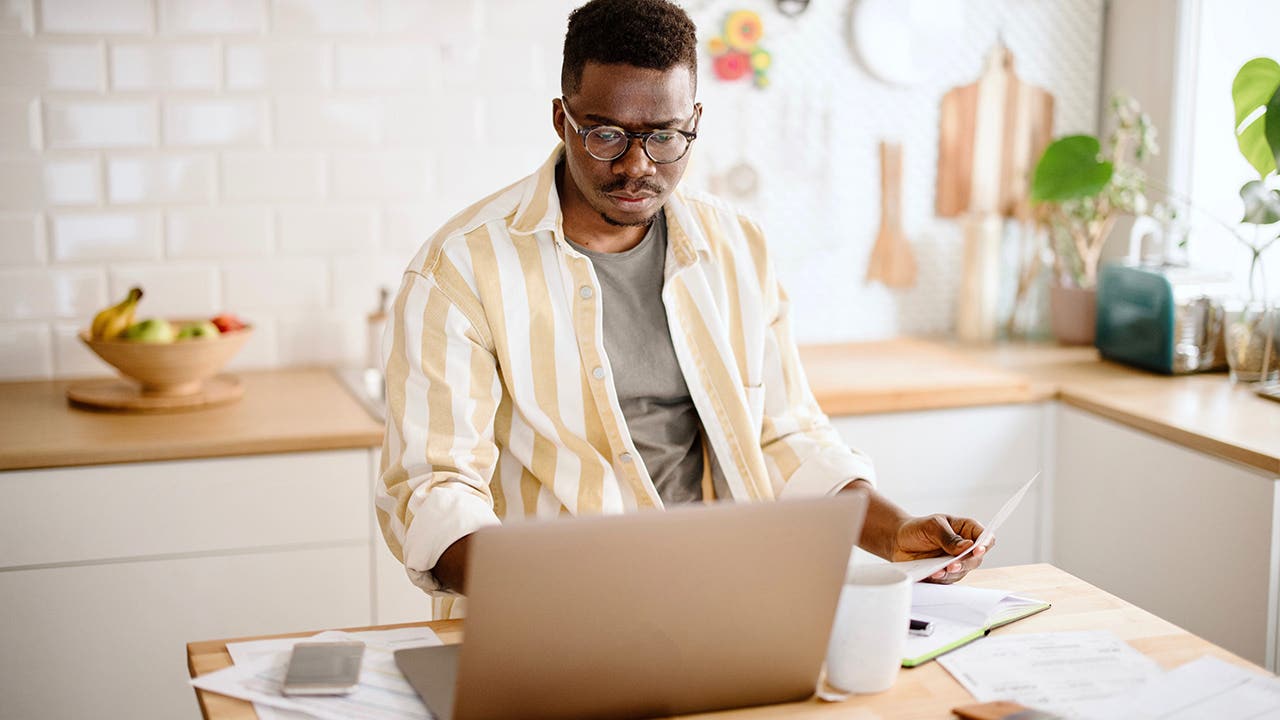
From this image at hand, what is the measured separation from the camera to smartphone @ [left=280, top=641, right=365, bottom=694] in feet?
4.06

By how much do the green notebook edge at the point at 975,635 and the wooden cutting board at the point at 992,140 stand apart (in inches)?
73.1

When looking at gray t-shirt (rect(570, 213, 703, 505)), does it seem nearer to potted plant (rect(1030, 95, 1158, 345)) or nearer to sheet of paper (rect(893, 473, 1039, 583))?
sheet of paper (rect(893, 473, 1039, 583))

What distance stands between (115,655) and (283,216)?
99 cm

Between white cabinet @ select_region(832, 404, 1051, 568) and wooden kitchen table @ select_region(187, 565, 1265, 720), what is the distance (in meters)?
1.00

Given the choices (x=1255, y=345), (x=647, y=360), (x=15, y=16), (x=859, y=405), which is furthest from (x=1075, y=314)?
(x=15, y=16)

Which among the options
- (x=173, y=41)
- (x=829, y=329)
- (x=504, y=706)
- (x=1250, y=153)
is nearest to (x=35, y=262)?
(x=173, y=41)

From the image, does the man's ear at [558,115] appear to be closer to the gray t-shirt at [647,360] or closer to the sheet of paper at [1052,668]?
the gray t-shirt at [647,360]

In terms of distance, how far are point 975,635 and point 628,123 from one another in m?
0.73

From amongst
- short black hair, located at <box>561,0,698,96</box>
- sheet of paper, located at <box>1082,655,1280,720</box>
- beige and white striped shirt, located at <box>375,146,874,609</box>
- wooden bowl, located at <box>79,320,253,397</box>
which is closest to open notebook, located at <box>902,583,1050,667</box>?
sheet of paper, located at <box>1082,655,1280,720</box>

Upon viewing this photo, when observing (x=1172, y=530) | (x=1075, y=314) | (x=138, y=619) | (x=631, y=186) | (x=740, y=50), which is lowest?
(x=138, y=619)

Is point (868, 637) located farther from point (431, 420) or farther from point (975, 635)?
point (431, 420)

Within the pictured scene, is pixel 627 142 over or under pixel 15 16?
under

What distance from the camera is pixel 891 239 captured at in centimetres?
317

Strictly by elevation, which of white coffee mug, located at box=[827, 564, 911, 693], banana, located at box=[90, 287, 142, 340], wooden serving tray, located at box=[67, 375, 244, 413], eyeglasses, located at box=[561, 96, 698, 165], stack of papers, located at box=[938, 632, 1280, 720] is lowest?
stack of papers, located at box=[938, 632, 1280, 720]
